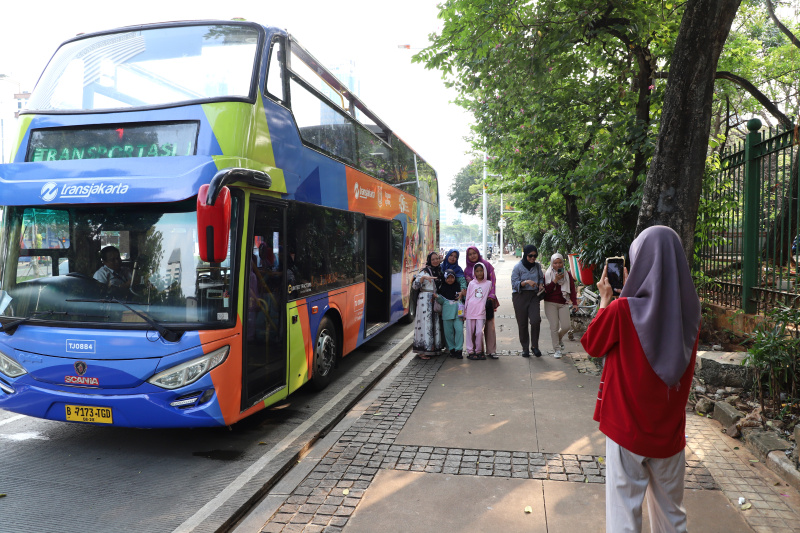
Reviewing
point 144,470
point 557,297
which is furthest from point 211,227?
point 557,297

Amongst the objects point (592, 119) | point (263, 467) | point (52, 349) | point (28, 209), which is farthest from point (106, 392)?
point (592, 119)

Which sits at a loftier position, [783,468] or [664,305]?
[664,305]

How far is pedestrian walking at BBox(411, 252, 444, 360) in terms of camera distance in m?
8.84

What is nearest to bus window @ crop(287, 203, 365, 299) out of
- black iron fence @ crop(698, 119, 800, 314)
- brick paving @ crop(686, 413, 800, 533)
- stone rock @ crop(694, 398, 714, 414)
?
brick paving @ crop(686, 413, 800, 533)

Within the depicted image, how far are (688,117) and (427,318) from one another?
4.68 meters

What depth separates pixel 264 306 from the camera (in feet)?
17.8

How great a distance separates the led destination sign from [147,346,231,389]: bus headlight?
5.86 ft

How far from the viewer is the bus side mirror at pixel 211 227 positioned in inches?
160

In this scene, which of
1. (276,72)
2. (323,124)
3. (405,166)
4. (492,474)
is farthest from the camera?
(405,166)

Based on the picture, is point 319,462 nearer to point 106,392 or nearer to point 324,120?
point 106,392

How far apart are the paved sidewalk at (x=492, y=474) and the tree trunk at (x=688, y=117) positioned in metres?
2.30

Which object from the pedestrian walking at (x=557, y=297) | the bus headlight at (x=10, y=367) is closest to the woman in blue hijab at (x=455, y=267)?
the pedestrian walking at (x=557, y=297)

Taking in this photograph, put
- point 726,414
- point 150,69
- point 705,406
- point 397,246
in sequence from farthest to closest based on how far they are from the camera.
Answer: point 397,246 → point 705,406 → point 726,414 → point 150,69

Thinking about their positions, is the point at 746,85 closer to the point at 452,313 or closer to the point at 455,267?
the point at 455,267
